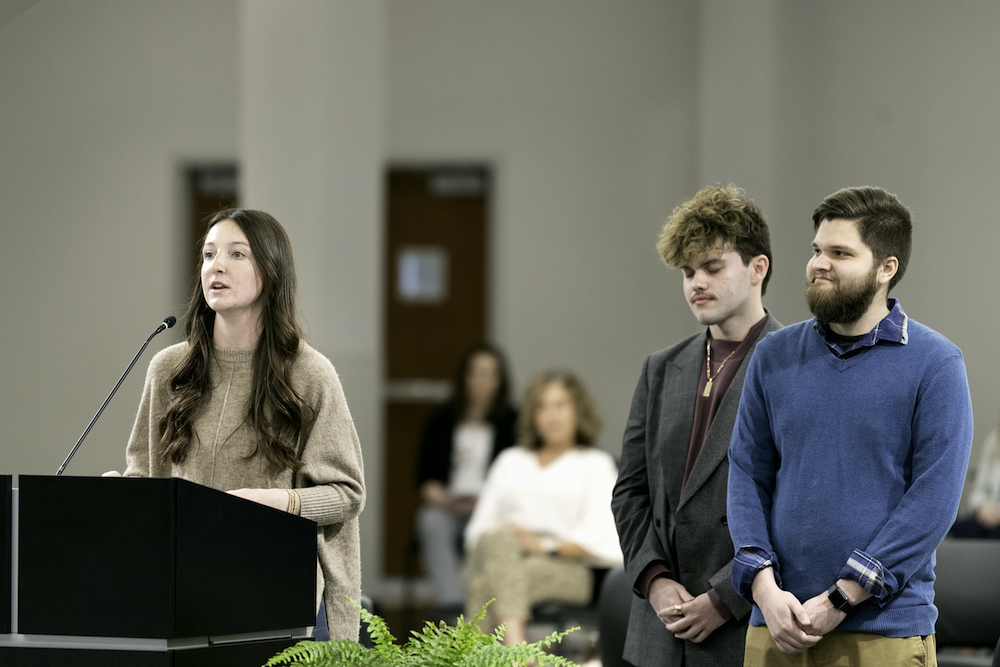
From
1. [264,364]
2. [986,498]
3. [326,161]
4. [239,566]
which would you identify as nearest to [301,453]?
[264,364]

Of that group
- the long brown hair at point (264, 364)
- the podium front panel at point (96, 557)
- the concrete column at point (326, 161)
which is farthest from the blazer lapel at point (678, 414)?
the concrete column at point (326, 161)

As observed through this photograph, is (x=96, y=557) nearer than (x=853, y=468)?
Yes

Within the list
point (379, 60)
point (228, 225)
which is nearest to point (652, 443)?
point (228, 225)

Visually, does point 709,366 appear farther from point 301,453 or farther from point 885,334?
point 301,453

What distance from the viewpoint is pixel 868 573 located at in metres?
1.57

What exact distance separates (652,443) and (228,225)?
0.90 meters

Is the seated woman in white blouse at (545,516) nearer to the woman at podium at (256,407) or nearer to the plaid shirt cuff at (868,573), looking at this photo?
the woman at podium at (256,407)

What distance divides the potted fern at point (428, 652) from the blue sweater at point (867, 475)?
0.65 metres

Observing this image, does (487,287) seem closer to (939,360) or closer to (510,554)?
(510,554)

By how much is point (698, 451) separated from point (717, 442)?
0.06 metres

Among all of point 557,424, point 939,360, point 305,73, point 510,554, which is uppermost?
point 305,73

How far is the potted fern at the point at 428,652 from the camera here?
1131mm

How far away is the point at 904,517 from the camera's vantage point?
1589mm

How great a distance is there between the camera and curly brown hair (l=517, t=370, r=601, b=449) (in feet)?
15.0
